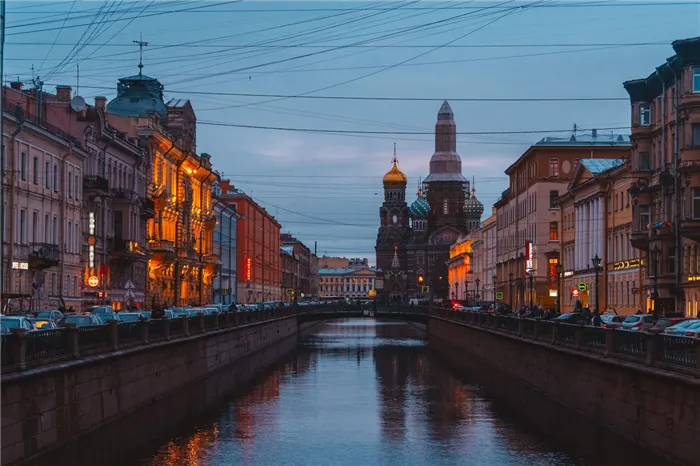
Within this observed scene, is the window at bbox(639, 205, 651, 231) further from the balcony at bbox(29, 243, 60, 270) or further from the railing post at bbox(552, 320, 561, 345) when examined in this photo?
the balcony at bbox(29, 243, 60, 270)

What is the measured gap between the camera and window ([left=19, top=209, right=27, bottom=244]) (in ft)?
187

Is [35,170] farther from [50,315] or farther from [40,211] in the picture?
[50,315]

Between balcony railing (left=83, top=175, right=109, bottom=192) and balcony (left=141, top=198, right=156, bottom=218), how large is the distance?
11.3 m

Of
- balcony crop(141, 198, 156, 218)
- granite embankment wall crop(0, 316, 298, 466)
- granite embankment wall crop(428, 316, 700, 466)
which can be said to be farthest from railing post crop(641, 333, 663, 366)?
balcony crop(141, 198, 156, 218)

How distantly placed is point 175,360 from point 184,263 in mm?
53781

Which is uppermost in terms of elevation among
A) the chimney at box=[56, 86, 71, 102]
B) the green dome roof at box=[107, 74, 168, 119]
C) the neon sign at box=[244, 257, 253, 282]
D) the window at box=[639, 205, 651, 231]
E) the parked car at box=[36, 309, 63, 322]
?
the green dome roof at box=[107, 74, 168, 119]

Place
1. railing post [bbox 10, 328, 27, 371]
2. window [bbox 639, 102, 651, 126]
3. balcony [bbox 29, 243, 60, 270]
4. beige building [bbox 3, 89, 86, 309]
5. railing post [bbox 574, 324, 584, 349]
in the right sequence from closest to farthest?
railing post [bbox 10, 328, 27, 371], railing post [bbox 574, 324, 584, 349], beige building [bbox 3, 89, 86, 309], balcony [bbox 29, 243, 60, 270], window [bbox 639, 102, 651, 126]

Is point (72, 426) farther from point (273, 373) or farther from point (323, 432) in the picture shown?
point (273, 373)

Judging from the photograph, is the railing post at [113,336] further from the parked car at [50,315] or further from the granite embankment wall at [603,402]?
the granite embankment wall at [603,402]

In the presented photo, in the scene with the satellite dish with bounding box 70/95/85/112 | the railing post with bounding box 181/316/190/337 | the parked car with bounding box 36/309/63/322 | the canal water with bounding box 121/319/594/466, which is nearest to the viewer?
the canal water with bounding box 121/319/594/466

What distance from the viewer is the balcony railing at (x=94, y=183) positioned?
69062mm

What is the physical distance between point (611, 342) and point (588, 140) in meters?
83.9

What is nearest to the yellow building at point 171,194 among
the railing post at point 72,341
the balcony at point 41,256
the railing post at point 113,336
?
the balcony at point 41,256

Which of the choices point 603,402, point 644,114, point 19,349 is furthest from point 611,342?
point 644,114
